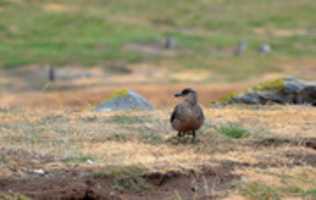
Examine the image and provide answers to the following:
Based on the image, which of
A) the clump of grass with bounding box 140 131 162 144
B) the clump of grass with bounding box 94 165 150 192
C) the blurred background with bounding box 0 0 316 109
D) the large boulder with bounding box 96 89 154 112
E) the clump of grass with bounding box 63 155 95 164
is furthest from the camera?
the blurred background with bounding box 0 0 316 109

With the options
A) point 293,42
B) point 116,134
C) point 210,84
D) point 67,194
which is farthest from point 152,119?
point 293,42

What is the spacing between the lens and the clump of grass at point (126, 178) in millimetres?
9961

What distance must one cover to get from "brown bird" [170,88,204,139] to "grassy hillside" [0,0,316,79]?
2468cm

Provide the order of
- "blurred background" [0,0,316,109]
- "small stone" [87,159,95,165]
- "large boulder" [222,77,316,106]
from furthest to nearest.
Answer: "blurred background" [0,0,316,109]
"large boulder" [222,77,316,106]
"small stone" [87,159,95,165]

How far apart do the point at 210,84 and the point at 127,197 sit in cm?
2339

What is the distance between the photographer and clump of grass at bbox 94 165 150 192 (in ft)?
32.7

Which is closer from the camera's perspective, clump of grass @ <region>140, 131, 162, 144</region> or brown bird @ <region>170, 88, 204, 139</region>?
brown bird @ <region>170, 88, 204, 139</region>

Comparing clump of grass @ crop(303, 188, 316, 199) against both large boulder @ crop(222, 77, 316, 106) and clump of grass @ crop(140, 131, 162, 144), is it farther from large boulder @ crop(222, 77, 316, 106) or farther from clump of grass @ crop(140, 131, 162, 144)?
large boulder @ crop(222, 77, 316, 106)

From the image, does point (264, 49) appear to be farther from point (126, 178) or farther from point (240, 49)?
point (126, 178)

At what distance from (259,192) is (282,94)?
6.77 metres

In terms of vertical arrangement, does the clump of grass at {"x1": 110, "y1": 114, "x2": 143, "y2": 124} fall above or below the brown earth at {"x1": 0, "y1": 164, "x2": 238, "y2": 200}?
below

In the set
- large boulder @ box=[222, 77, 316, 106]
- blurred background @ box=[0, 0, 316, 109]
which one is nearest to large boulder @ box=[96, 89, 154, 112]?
large boulder @ box=[222, 77, 316, 106]

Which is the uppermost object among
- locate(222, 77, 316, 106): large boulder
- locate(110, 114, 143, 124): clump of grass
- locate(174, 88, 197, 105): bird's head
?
locate(174, 88, 197, 105): bird's head

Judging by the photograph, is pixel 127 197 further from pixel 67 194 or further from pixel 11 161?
pixel 11 161
